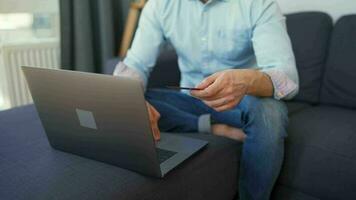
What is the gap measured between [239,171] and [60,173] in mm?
475

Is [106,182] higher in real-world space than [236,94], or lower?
lower

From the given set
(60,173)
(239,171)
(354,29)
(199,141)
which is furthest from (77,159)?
(354,29)

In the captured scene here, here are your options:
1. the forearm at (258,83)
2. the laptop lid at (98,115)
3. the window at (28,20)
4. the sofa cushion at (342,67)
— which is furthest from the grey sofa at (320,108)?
the window at (28,20)

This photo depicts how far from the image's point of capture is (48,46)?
6.27ft

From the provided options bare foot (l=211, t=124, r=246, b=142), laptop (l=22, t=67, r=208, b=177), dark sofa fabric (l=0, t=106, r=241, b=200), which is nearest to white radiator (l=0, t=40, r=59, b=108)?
dark sofa fabric (l=0, t=106, r=241, b=200)

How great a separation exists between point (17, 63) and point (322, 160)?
1501mm

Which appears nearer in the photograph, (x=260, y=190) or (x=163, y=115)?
(x=260, y=190)

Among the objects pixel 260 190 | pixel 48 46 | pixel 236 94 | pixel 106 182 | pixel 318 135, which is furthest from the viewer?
pixel 48 46

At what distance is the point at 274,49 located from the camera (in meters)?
0.94

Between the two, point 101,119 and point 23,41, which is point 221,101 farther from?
point 23,41

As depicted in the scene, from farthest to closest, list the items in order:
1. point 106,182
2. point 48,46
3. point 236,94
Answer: point 48,46 → point 236,94 → point 106,182

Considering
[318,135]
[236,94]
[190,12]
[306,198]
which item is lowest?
[306,198]

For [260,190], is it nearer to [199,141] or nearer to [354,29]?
[199,141]

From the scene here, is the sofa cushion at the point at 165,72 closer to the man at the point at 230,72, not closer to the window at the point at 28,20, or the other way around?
the man at the point at 230,72
